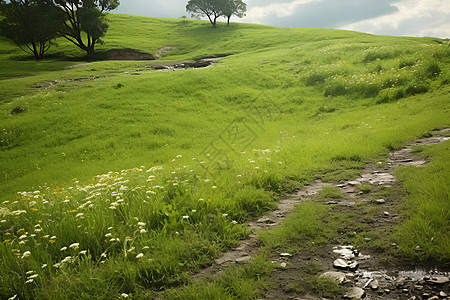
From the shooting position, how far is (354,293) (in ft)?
10.9

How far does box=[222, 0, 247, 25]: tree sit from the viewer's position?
66375 mm

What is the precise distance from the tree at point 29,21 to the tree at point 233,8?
37623mm

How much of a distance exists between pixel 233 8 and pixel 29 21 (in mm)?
43394

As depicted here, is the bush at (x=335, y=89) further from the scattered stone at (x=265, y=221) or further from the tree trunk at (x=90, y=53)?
the tree trunk at (x=90, y=53)

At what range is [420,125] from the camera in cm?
1027

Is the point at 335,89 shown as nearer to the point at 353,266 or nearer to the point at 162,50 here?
the point at 353,266

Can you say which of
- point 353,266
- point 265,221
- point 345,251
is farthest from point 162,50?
point 353,266

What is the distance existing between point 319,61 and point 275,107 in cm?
1074

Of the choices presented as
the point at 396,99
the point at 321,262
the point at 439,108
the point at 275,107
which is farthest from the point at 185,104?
the point at 321,262

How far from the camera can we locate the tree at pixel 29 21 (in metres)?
42.5

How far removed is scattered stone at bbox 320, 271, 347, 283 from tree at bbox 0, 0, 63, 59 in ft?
172

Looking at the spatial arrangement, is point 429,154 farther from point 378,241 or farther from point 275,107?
point 275,107

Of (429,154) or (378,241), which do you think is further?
(429,154)

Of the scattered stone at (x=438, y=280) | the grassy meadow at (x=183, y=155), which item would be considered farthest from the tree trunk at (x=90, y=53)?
the scattered stone at (x=438, y=280)
